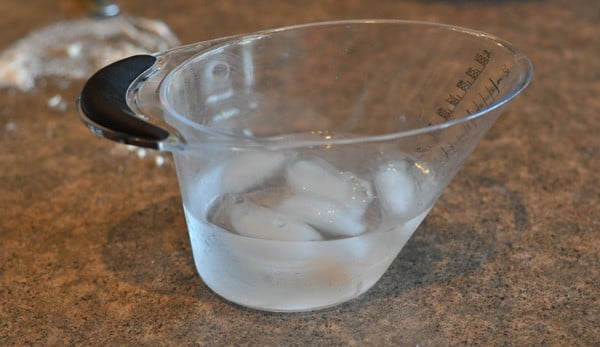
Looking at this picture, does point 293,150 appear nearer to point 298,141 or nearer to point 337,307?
point 298,141

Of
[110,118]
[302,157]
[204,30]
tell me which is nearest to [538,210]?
[302,157]

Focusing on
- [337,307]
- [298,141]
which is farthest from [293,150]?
[337,307]

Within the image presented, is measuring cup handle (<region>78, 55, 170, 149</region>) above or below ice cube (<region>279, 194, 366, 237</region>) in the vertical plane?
above

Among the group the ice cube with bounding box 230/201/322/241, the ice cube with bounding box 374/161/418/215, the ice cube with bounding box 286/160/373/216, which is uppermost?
the ice cube with bounding box 374/161/418/215

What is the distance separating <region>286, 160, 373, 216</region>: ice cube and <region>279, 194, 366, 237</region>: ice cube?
1 cm

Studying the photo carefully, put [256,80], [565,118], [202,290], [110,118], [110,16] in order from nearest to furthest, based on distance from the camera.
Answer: [110,118] → [202,290] → [256,80] → [565,118] → [110,16]

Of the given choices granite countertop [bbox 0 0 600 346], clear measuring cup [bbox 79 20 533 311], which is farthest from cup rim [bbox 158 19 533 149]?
granite countertop [bbox 0 0 600 346]

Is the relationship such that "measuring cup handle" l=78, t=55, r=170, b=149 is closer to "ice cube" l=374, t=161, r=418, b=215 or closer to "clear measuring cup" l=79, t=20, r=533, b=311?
"clear measuring cup" l=79, t=20, r=533, b=311

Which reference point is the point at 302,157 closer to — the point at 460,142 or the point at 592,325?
the point at 460,142

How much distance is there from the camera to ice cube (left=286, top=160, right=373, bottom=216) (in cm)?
60

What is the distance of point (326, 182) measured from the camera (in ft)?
1.98

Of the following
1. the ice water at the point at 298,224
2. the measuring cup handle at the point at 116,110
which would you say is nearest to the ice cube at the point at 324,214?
the ice water at the point at 298,224

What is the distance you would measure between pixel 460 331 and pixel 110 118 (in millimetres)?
289

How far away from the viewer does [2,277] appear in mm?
624
